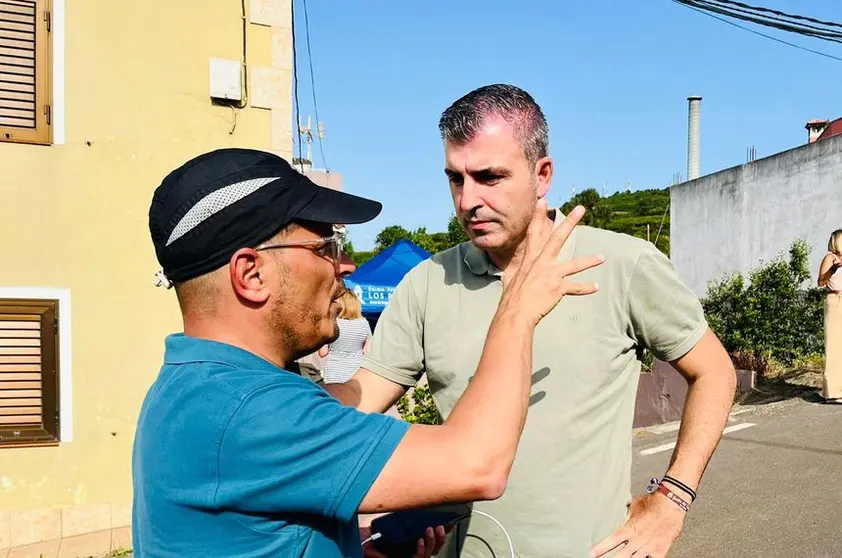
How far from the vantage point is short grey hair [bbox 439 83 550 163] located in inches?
80.3

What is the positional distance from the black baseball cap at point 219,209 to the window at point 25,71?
15.1 ft

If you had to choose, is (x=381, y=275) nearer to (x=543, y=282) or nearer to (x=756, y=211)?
(x=543, y=282)

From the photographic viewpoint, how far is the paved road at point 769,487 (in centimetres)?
450

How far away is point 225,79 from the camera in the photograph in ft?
18.5

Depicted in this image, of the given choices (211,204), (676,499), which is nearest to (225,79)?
(211,204)

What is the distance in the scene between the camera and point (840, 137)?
1305 centimetres

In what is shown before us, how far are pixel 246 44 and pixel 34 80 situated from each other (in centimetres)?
163

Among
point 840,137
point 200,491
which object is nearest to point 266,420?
point 200,491

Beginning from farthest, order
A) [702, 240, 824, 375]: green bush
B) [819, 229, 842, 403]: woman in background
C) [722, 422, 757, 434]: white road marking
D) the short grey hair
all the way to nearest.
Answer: [702, 240, 824, 375]: green bush → [819, 229, 842, 403]: woman in background → [722, 422, 757, 434]: white road marking → the short grey hair

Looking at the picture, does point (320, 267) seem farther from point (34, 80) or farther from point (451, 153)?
point (34, 80)

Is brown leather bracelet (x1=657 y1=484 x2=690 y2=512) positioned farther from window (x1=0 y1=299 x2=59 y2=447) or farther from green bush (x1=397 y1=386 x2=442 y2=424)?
window (x1=0 y1=299 x2=59 y2=447)

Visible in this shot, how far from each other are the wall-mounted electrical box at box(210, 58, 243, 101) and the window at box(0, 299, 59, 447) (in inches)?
82.3

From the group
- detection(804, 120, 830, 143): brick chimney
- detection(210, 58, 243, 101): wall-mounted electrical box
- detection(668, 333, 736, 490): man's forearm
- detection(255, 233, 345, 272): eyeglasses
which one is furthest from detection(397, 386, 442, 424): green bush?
detection(804, 120, 830, 143): brick chimney

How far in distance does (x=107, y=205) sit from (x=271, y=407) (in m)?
4.80
